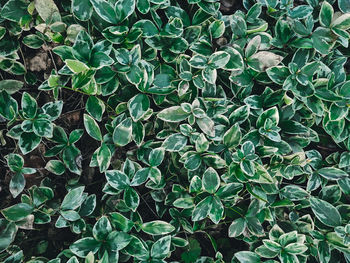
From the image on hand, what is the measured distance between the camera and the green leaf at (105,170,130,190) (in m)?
1.32

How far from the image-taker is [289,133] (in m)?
1.43

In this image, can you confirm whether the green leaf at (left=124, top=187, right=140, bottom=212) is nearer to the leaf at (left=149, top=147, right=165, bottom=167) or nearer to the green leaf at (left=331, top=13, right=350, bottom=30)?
the leaf at (left=149, top=147, right=165, bottom=167)

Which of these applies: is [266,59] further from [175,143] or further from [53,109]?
[53,109]

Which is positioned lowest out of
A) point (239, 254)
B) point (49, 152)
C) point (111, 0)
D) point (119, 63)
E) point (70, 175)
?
point (239, 254)

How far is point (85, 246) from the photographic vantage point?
126cm

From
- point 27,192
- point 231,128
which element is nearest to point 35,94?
point 27,192

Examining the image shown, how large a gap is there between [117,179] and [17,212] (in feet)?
1.31

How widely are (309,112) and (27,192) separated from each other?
1.29 meters

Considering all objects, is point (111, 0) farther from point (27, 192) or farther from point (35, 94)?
point (27, 192)

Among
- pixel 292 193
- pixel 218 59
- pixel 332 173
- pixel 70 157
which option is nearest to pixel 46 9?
pixel 70 157

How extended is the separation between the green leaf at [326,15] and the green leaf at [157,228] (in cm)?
106

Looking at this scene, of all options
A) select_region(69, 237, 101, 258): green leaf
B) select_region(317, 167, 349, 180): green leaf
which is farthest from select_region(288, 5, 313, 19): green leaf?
select_region(69, 237, 101, 258): green leaf

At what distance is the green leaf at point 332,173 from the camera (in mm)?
1448

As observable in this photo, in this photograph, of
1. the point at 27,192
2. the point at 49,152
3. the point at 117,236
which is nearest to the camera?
the point at 117,236
